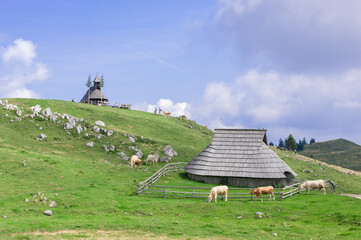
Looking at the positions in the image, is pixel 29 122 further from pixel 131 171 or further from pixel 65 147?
pixel 131 171

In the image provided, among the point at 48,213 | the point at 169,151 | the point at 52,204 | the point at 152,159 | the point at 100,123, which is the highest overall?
the point at 100,123

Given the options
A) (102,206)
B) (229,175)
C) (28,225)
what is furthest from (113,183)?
(28,225)

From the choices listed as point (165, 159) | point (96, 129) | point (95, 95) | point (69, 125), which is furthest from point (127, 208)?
point (95, 95)

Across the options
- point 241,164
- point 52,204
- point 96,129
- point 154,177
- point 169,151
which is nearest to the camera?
point 52,204

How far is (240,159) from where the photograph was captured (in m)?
37.1

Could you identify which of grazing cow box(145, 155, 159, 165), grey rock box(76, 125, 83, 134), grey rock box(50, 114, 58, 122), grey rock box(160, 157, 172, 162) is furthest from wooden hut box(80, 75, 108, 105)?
grazing cow box(145, 155, 159, 165)

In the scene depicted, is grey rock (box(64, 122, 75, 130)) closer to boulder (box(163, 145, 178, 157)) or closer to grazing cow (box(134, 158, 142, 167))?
boulder (box(163, 145, 178, 157))

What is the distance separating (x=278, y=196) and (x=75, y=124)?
38694 mm

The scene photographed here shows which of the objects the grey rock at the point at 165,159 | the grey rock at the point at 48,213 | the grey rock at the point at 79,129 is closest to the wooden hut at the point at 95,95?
the grey rock at the point at 79,129

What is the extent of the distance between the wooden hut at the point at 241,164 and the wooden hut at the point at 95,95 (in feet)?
182

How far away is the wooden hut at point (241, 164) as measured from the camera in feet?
116

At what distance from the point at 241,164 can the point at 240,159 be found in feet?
2.52

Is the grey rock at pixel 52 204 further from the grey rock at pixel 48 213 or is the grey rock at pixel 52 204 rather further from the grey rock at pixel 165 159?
the grey rock at pixel 165 159

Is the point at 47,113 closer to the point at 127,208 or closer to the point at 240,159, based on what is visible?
the point at 240,159
